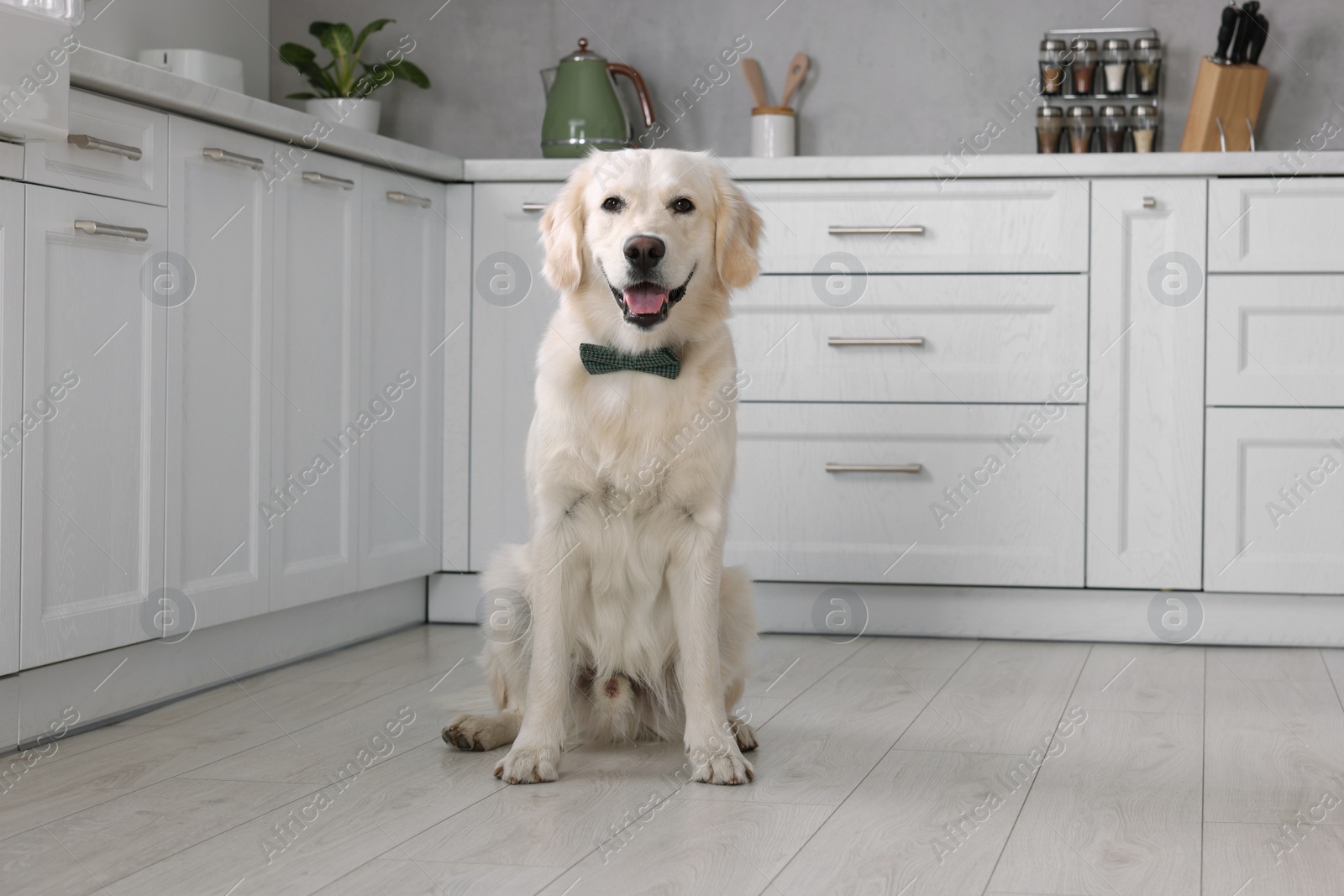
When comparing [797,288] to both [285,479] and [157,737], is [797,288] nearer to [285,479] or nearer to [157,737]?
[285,479]

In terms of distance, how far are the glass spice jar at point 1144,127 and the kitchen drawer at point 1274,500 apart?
0.86 meters

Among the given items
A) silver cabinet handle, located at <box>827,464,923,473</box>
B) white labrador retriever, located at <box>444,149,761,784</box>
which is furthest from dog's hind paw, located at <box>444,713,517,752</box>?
silver cabinet handle, located at <box>827,464,923,473</box>

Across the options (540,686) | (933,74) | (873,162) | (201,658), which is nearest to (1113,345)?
(873,162)

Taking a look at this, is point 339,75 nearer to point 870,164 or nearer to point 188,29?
point 188,29

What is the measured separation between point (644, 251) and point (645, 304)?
0.27 ft

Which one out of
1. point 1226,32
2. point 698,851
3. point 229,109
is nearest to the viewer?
point 698,851

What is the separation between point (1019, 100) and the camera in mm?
3750

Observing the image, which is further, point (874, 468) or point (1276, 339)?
point (874, 468)

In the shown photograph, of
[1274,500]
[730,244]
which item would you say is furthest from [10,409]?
[1274,500]

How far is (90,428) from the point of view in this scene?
223 centimetres

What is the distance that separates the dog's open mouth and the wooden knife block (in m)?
2.09

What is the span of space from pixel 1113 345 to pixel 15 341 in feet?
7.85

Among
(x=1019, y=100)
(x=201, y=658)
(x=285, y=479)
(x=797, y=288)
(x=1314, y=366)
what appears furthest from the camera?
(x=1019, y=100)

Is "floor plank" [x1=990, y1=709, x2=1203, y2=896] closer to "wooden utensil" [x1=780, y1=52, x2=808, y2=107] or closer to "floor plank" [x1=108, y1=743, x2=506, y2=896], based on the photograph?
"floor plank" [x1=108, y1=743, x2=506, y2=896]
